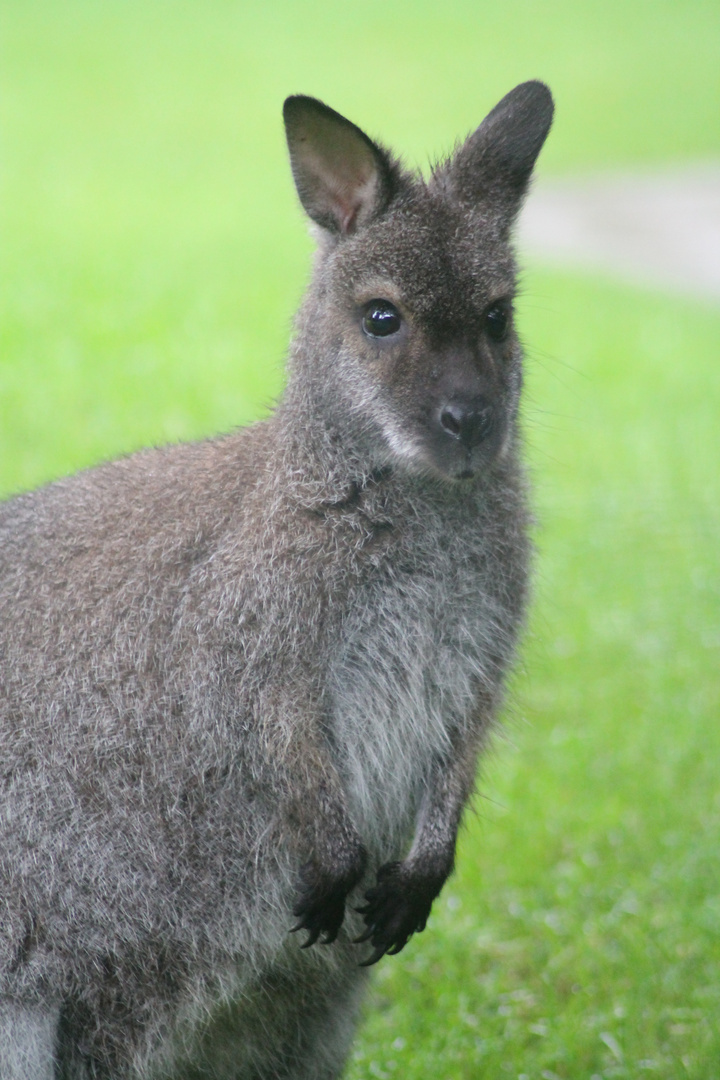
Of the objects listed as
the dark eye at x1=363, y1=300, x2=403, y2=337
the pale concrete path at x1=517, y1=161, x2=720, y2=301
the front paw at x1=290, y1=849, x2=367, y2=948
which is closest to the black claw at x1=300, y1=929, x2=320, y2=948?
the front paw at x1=290, y1=849, x2=367, y2=948

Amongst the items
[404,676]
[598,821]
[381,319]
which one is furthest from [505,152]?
[598,821]

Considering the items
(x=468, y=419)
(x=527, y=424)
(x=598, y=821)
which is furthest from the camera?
(x=598, y=821)

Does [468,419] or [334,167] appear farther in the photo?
[334,167]

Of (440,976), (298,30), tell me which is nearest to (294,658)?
(440,976)

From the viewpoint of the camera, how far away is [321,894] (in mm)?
2982

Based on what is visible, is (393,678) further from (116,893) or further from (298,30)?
(298,30)

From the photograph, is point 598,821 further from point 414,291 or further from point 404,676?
point 414,291

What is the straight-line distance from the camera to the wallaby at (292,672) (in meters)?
2.99

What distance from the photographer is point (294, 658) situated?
302 centimetres

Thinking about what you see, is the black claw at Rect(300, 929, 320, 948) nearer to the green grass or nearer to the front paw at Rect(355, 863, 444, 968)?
the front paw at Rect(355, 863, 444, 968)

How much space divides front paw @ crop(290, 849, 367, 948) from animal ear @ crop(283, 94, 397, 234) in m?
1.44

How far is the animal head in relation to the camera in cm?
291

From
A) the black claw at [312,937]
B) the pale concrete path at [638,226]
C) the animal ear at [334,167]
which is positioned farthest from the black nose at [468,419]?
the pale concrete path at [638,226]

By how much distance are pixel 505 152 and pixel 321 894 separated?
1.73m
